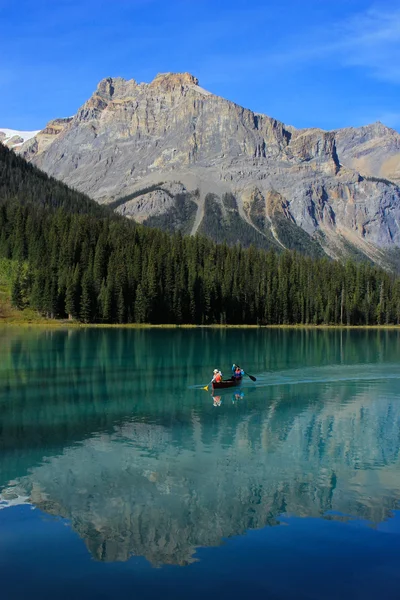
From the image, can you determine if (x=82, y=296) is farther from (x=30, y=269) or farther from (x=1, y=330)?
(x=1, y=330)

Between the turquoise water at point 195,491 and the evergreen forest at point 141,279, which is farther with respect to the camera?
the evergreen forest at point 141,279

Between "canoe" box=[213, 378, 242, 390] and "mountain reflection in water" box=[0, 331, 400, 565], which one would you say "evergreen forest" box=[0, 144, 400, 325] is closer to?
"mountain reflection in water" box=[0, 331, 400, 565]

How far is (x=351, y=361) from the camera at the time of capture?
8400 cm

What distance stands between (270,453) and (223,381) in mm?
23134

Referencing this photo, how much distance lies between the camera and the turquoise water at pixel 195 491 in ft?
61.0

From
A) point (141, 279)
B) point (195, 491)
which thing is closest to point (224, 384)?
point (195, 491)

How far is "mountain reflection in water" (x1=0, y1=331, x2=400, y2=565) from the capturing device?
23156mm

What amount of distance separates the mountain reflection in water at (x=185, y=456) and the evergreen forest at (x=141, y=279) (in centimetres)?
9023

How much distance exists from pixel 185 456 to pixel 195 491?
564cm

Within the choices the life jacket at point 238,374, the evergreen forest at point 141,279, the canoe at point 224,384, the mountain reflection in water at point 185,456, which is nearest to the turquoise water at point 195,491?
the mountain reflection in water at point 185,456

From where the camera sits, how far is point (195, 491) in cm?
2622

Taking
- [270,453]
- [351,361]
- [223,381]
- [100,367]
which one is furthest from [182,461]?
[351,361]

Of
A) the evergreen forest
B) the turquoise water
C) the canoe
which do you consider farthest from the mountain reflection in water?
the evergreen forest

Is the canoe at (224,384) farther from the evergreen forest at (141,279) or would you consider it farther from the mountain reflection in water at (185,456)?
the evergreen forest at (141,279)
